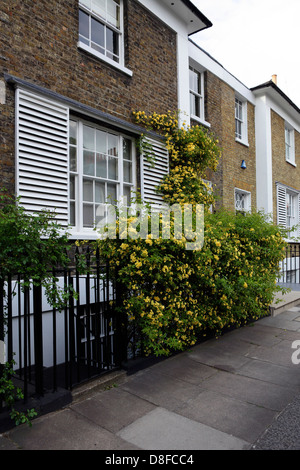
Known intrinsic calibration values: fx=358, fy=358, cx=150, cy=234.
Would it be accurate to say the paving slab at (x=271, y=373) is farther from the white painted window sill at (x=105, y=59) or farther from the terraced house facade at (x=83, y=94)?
the white painted window sill at (x=105, y=59)

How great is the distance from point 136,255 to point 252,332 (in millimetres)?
3108

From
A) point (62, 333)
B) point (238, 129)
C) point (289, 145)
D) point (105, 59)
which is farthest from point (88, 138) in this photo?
point (289, 145)

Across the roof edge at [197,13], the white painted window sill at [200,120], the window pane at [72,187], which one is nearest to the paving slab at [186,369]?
the window pane at [72,187]

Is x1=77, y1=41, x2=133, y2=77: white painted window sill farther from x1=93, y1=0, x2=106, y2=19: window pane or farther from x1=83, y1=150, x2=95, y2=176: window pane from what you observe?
x1=83, y1=150, x2=95, y2=176: window pane

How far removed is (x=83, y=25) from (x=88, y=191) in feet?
10.0

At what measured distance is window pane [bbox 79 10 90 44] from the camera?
6508mm

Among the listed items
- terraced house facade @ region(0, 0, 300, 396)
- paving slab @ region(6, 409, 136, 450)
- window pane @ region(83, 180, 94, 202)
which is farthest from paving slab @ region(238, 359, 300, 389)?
window pane @ region(83, 180, 94, 202)

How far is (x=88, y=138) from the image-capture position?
6547 millimetres

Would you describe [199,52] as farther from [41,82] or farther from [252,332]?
[252,332]

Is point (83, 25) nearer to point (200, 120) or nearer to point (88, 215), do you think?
point (88, 215)

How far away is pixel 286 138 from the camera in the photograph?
14969 millimetres

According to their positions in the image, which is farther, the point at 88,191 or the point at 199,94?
the point at 199,94

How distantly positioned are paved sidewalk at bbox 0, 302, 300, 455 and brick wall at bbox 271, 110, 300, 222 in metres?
9.81

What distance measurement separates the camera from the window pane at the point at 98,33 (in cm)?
677
